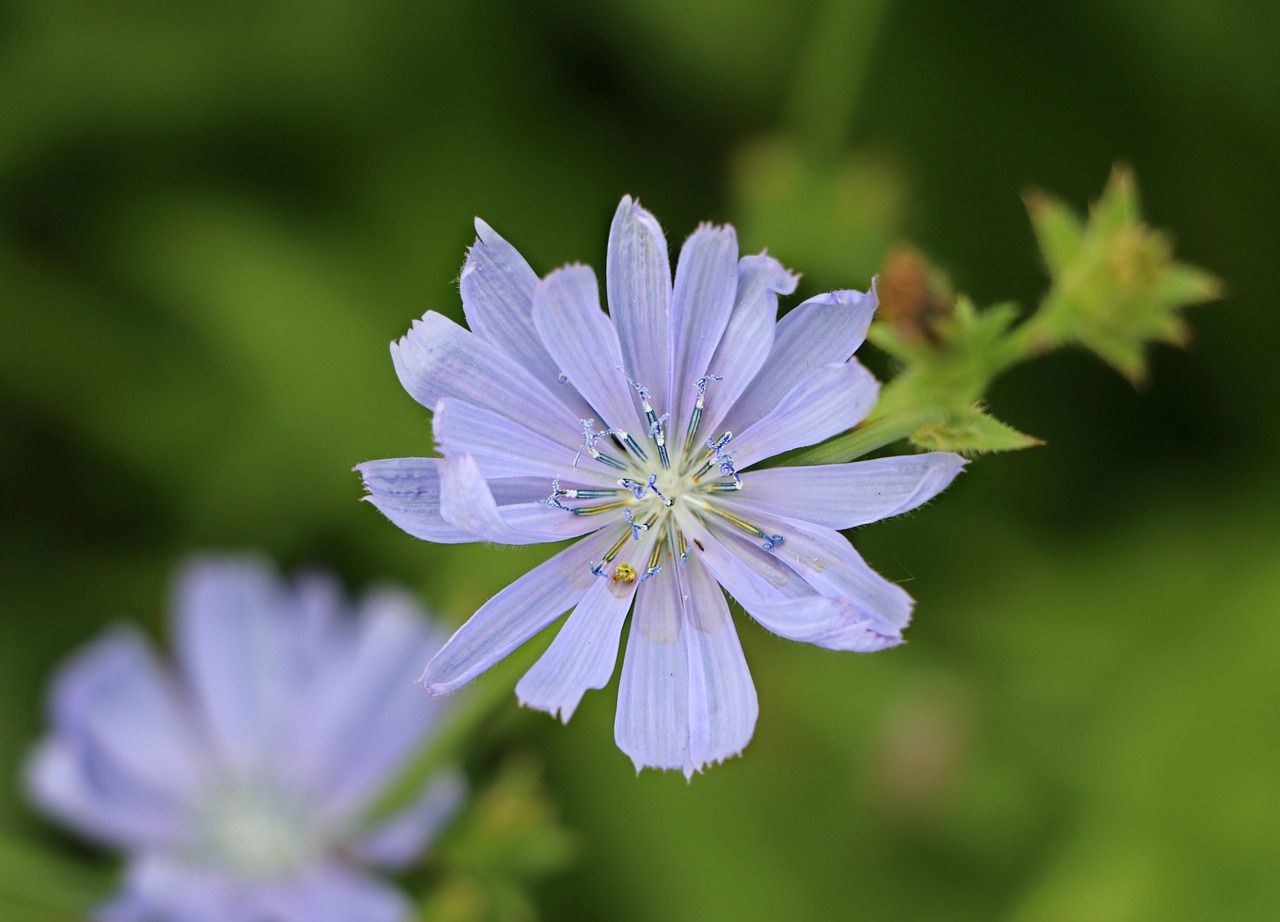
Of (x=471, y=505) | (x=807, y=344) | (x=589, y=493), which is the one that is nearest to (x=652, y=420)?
(x=589, y=493)

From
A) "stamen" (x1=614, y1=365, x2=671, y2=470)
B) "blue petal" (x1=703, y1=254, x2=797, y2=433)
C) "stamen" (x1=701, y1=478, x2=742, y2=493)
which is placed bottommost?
"stamen" (x1=701, y1=478, x2=742, y2=493)

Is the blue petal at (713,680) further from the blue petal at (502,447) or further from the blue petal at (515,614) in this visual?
the blue petal at (502,447)

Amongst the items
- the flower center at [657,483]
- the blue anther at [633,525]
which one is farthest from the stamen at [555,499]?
the blue anther at [633,525]

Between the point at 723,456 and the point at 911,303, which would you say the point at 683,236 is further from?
the point at 911,303

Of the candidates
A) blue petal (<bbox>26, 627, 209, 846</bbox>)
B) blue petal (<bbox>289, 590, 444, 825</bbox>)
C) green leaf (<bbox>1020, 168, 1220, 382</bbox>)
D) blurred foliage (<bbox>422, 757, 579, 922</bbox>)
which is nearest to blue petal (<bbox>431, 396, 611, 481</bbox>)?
green leaf (<bbox>1020, 168, 1220, 382</bbox>)

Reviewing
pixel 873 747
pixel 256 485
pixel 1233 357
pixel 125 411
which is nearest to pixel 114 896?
pixel 256 485

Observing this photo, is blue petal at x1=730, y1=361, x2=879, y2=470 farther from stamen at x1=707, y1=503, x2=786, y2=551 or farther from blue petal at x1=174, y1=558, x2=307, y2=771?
blue petal at x1=174, y1=558, x2=307, y2=771
